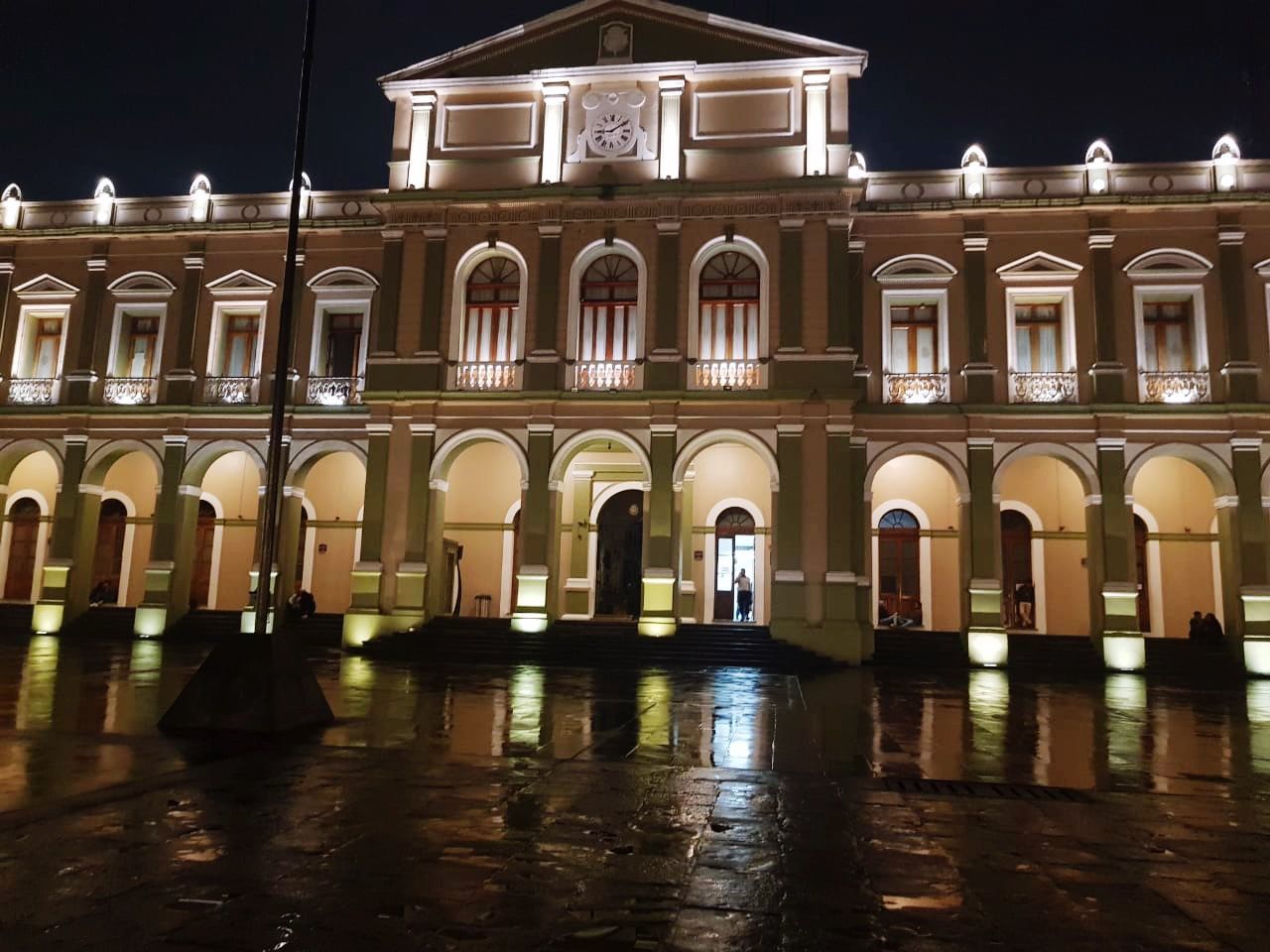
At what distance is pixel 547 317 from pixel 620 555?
563cm

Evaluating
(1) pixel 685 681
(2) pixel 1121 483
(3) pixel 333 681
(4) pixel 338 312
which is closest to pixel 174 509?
(4) pixel 338 312

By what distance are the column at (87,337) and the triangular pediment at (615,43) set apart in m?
8.60

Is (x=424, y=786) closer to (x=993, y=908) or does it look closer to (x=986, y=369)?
(x=993, y=908)

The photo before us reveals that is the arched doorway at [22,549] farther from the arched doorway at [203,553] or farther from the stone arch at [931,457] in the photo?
the stone arch at [931,457]

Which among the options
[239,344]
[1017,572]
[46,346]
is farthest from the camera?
[46,346]

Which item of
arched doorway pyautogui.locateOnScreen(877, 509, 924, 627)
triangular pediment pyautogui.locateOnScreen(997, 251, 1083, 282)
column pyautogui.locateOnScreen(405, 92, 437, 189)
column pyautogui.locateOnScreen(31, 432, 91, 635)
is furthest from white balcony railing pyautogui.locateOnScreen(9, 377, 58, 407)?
triangular pediment pyautogui.locateOnScreen(997, 251, 1083, 282)

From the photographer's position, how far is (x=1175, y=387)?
1919cm

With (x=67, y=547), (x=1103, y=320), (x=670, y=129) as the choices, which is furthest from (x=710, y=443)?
(x=67, y=547)

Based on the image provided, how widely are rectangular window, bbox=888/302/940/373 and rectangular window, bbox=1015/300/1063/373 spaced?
1.71 metres

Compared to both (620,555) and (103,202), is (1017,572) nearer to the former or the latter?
(620,555)

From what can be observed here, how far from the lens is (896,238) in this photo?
20.2 metres

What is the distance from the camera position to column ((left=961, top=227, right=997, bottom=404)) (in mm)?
19562

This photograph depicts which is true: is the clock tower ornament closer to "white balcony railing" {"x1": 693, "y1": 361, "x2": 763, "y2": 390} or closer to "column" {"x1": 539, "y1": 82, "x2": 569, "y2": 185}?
"column" {"x1": 539, "y1": 82, "x2": 569, "y2": 185}

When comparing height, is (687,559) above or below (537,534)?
below
